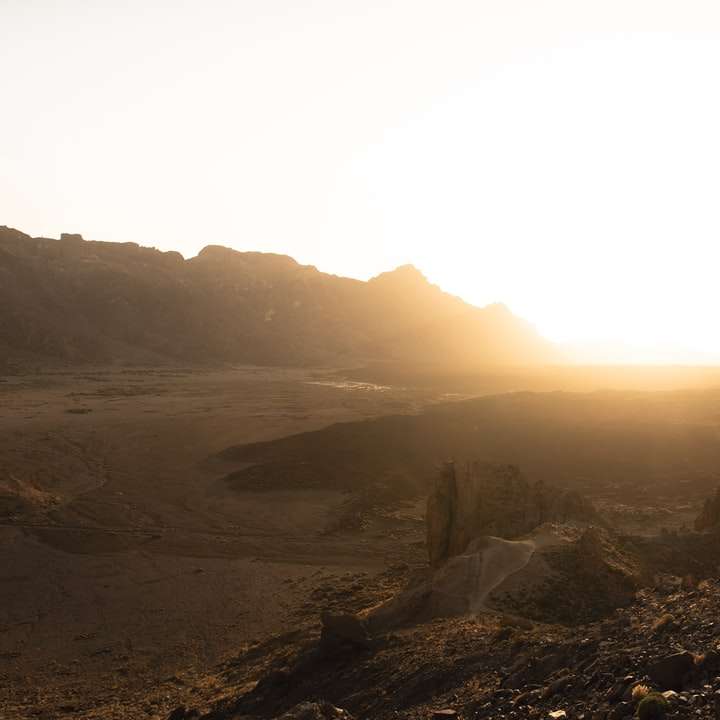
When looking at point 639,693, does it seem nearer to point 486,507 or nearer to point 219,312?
point 486,507

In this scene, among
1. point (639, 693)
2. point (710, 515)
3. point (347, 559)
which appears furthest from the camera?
point (347, 559)

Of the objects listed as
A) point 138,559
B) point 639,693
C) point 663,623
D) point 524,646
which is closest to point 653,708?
point 639,693

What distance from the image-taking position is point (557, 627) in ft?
51.4

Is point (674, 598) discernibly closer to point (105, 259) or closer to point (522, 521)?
point (522, 521)

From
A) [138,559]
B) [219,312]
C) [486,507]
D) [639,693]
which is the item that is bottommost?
[138,559]

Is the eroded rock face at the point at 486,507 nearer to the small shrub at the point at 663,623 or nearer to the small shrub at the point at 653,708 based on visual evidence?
the small shrub at the point at 663,623

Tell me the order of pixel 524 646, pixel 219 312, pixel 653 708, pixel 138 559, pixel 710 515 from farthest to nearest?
pixel 219 312 < pixel 138 559 < pixel 710 515 < pixel 524 646 < pixel 653 708

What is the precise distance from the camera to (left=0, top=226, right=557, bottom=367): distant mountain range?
408 feet

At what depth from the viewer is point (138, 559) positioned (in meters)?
27.8

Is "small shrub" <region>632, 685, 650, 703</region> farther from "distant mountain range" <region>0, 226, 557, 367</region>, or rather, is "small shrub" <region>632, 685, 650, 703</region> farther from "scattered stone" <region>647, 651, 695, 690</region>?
A: "distant mountain range" <region>0, 226, 557, 367</region>

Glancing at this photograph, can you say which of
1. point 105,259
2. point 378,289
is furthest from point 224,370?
point 378,289

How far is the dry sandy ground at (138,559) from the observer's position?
18906 millimetres

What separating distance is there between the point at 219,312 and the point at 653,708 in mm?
143145

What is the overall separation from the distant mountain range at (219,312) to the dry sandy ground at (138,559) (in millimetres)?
69216
